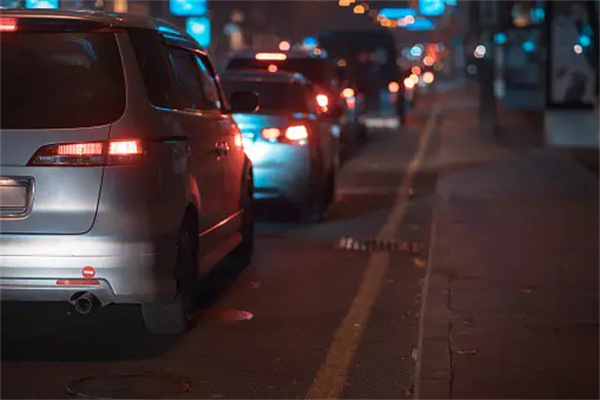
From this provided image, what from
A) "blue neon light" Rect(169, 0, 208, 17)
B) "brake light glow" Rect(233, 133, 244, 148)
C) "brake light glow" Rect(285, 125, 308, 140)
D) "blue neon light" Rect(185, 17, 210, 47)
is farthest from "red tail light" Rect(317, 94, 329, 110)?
"blue neon light" Rect(185, 17, 210, 47)

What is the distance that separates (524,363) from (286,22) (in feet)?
110

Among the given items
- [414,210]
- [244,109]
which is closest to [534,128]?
[414,210]

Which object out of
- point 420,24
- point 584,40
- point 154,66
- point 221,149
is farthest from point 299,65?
point 420,24

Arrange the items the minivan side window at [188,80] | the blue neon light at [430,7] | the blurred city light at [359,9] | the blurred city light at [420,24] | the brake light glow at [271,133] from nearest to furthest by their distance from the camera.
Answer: the minivan side window at [188,80] < the brake light glow at [271,133] < the blurred city light at [359,9] < the blue neon light at [430,7] < the blurred city light at [420,24]

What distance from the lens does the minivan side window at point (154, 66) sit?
7730 millimetres

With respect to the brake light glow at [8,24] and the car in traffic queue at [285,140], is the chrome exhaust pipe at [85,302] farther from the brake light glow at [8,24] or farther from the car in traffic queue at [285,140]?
the car in traffic queue at [285,140]

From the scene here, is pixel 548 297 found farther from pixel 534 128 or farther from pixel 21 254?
pixel 534 128

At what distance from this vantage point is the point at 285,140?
13.7 metres

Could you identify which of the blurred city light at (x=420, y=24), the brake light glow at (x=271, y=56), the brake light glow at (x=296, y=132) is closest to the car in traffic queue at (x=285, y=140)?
the brake light glow at (x=296, y=132)

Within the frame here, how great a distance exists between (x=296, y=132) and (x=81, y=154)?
6.60m

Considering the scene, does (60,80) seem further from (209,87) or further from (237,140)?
(237,140)

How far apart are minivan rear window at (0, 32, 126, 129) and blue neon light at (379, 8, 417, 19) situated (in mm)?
31266

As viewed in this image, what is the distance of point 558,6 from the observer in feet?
82.5

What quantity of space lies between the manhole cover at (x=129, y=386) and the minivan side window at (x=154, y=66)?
1.70 meters
